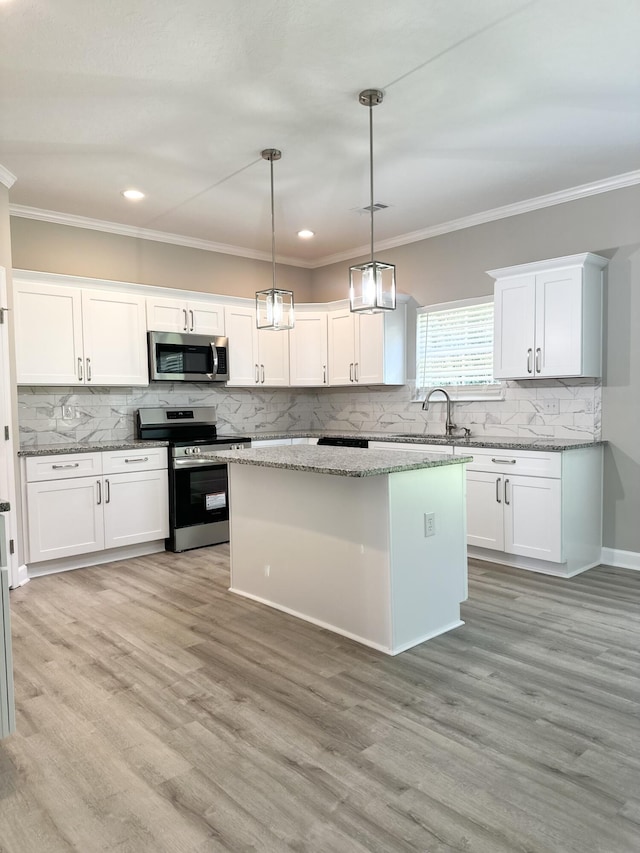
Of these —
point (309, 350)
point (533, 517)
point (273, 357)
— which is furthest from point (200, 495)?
point (533, 517)

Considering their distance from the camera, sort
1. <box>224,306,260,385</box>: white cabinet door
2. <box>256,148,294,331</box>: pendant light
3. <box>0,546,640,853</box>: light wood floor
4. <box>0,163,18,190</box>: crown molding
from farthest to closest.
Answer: <box>224,306,260,385</box>: white cabinet door
<box>0,163,18,190</box>: crown molding
<box>256,148,294,331</box>: pendant light
<box>0,546,640,853</box>: light wood floor

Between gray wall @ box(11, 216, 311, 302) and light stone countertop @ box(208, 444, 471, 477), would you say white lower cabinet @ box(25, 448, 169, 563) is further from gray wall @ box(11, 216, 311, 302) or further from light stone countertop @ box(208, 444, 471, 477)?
gray wall @ box(11, 216, 311, 302)

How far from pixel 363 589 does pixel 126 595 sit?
5.68 ft

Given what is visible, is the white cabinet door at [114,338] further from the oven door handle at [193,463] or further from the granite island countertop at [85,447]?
the oven door handle at [193,463]

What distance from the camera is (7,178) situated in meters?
4.01

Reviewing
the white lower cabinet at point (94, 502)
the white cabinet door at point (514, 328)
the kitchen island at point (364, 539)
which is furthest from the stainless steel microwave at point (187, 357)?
the white cabinet door at point (514, 328)

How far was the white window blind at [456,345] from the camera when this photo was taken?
5203mm

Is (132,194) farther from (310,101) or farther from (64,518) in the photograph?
(64,518)

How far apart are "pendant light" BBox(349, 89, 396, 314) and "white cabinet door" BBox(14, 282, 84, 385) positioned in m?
2.66

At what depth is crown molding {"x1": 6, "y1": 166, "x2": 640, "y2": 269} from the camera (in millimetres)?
4345

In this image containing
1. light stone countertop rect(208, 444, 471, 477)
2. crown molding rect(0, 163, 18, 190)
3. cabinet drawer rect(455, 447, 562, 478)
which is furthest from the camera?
cabinet drawer rect(455, 447, 562, 478)

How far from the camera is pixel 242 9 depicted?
2.39m

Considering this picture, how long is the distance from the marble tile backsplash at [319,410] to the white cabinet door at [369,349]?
0.34 m

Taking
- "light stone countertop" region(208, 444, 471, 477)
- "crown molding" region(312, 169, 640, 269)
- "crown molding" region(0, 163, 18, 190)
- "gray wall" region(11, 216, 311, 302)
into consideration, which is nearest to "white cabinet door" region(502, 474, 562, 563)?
"light stone countertop" region(208, 444, 471, 477)
